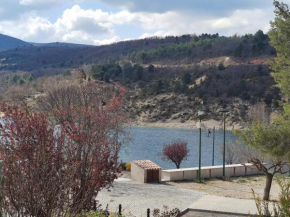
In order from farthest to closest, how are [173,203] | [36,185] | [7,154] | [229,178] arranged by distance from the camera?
[229,178] < [173,203] < [7,154] < [36,185]

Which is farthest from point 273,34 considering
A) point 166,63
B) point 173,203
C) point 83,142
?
point 166,63

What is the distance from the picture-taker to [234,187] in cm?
2102

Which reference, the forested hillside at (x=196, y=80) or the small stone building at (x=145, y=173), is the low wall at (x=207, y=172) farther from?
the forested hillside at (x=196, y=80)

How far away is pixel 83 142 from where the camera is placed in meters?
11.2

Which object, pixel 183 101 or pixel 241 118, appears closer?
pixel 241 118

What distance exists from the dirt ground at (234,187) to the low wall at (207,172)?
468 millimetres

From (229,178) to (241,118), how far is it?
60.8m

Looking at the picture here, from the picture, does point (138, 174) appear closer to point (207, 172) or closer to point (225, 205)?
point (207, 172)

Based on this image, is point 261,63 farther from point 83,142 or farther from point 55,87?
point 83,142

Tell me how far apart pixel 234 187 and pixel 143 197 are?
6.15 meters

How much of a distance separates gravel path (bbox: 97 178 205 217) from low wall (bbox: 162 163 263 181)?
5.16ft

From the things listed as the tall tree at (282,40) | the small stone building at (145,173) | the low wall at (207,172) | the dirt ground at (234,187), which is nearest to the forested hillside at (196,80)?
the low wall at (207,172)

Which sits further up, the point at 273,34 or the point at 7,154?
the point at 273,34

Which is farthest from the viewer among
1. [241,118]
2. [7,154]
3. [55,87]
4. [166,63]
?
[166,63]
